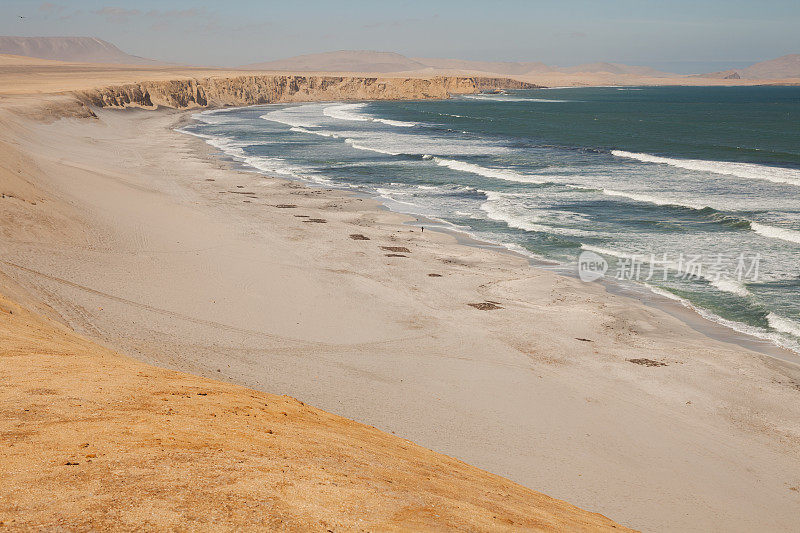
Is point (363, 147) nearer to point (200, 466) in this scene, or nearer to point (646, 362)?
point (646, 362)

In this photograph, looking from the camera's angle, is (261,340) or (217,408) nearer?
(217,408)

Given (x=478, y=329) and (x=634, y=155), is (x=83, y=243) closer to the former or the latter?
(x=478, y=329)

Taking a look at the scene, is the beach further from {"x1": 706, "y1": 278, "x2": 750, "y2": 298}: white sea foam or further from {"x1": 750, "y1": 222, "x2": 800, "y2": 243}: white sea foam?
{"x1": 750, "y1": 222, "x2": 800, "y2": 243}: white sea foam

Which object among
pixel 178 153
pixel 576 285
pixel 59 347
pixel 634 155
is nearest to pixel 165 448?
pixel 59 347

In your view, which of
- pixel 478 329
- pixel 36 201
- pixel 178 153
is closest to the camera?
pixel 478 329

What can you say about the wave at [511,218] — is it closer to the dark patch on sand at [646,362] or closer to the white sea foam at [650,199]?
the white sea foam at [650,199]

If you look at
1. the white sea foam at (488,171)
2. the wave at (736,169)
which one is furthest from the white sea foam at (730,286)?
the wave at (736,169)

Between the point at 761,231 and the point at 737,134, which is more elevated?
the point at 737,134
